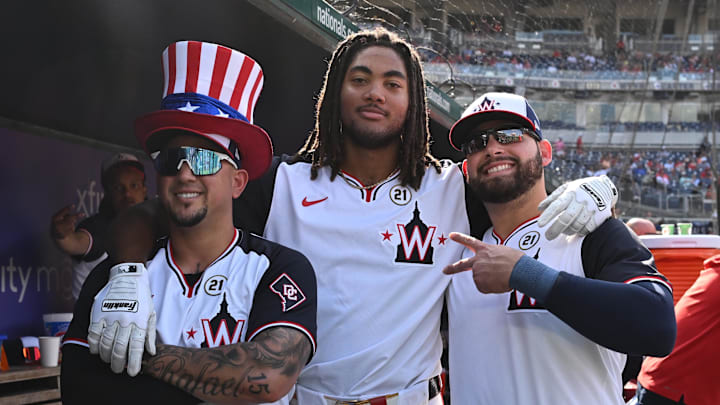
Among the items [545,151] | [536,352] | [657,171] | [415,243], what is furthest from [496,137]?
[657,171]

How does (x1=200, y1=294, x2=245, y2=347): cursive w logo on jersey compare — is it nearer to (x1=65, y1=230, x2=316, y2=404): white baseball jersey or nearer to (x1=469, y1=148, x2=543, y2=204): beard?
(x1=65, y1=230, x2=316, y2=404): white baseball jersey

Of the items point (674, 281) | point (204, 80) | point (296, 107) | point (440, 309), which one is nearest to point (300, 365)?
point (440, 309)

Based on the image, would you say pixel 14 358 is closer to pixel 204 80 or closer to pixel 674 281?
pixel 204 80

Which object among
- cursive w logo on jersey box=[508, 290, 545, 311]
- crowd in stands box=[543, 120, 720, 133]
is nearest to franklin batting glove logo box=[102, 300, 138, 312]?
cursive w logo on jersey box=[508, 290, 545, 311]

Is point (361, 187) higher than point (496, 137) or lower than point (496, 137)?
lower

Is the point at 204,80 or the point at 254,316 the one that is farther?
the point at 204,80

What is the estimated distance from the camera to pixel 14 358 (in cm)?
450

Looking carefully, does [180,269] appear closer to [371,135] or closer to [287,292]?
[287,292]

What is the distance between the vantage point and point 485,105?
9.05 feet

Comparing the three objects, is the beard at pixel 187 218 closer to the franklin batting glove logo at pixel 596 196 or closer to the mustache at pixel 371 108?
the mustache at pixel 371 108

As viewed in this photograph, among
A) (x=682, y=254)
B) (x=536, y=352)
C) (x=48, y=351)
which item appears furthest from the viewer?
(x=682, y=254)

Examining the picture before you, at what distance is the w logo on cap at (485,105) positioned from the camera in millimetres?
2735

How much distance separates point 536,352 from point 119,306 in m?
1.34

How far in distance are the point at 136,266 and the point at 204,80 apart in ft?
2.24
